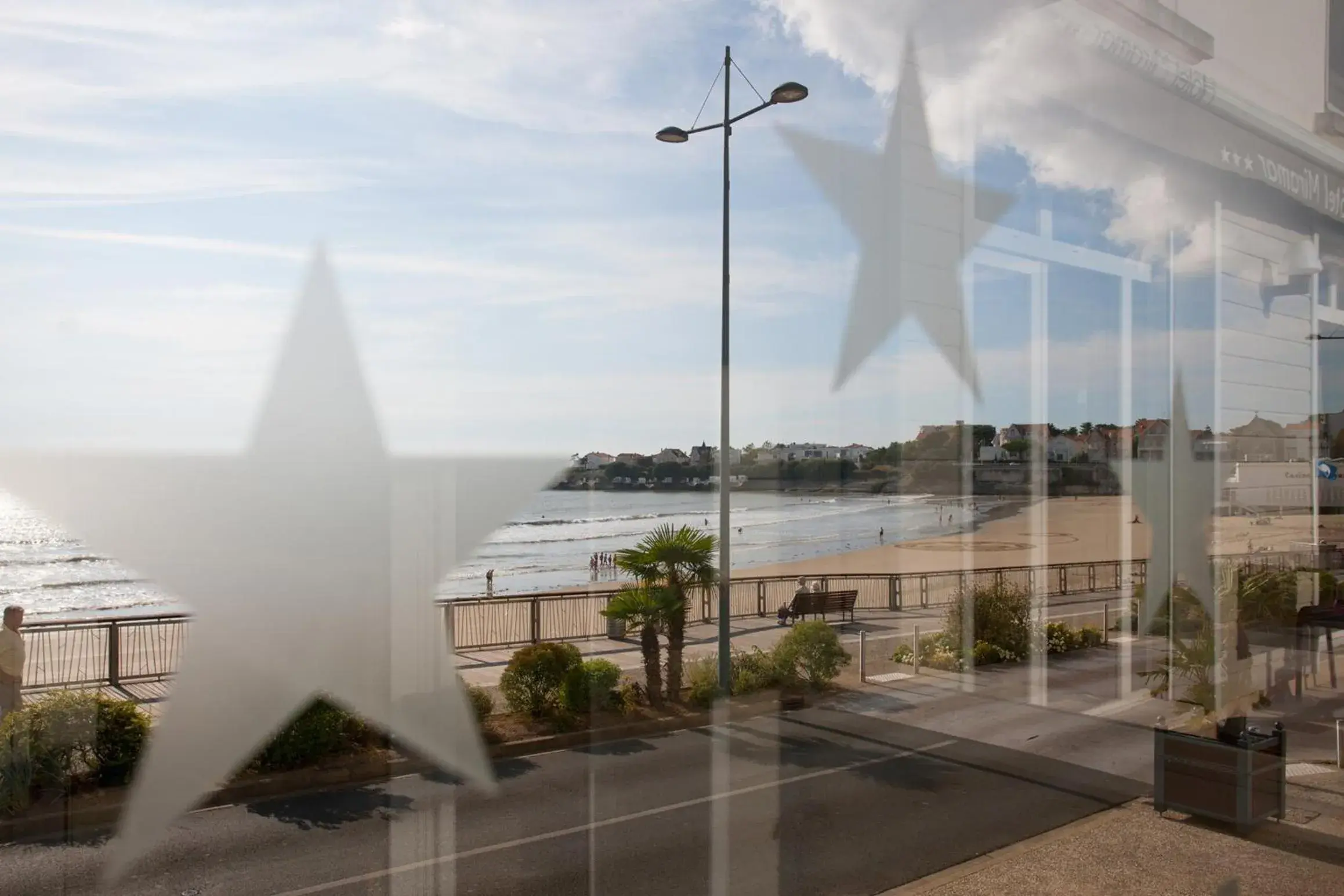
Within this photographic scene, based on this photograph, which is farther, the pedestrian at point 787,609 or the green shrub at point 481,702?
the pedestrian at point 787,609

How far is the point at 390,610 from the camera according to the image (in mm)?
2062

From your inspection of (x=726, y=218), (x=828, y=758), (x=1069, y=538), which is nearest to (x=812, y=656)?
(x=828, y=758)

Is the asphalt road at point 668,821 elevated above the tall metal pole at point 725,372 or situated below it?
below

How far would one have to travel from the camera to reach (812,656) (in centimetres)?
357

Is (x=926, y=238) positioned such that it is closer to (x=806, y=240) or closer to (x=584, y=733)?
(x=806, y=240)

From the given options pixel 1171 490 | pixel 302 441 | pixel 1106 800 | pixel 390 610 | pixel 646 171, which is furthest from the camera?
pixel 1171 490

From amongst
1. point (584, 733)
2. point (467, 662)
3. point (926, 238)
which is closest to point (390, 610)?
point (467, 662)

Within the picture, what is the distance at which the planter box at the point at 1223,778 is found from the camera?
301 centimetres

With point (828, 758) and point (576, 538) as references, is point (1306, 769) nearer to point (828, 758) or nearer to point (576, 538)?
point (828, 758)

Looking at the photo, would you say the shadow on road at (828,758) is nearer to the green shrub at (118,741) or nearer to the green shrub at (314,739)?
the green shrub at (314,739)

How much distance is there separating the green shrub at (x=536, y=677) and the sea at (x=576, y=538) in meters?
0.56

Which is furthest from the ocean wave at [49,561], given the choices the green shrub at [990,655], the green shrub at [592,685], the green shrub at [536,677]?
the green shrub at [990,655]

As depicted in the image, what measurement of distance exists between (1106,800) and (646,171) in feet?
8.99

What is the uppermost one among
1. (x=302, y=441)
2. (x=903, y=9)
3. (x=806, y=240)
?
(x=903, y=9)
